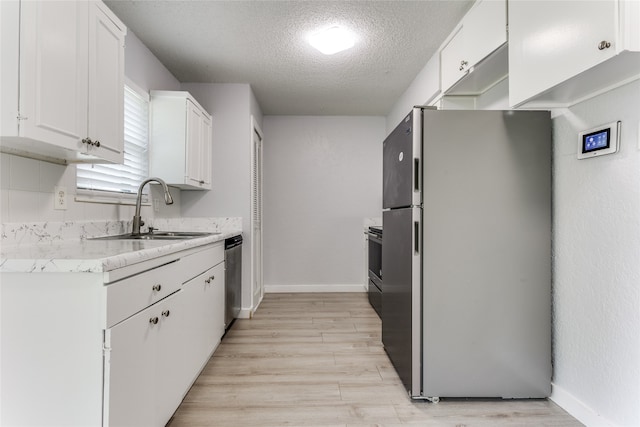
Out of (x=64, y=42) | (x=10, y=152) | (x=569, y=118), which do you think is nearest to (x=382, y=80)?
(x=569, y=118)

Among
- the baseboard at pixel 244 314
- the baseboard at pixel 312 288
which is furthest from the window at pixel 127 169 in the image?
the baseboard at pixel 312 288

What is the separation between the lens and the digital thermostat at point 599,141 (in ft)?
4.56

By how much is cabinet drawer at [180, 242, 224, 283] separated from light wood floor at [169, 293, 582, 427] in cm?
69

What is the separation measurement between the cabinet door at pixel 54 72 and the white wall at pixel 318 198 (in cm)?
297

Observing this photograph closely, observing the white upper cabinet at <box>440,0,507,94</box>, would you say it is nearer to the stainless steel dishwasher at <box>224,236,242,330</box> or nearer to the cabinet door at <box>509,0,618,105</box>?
the cabinet door at <box>509,0,618,105</box>

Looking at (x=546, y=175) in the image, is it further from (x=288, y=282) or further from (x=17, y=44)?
(x=288, y=282)

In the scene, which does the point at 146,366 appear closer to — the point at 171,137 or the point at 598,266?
the point at 171,137

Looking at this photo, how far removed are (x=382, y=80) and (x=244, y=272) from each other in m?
2.41

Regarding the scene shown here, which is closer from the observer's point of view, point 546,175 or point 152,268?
point 152,268

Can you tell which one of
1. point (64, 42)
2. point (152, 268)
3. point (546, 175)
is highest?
point (64, 42)

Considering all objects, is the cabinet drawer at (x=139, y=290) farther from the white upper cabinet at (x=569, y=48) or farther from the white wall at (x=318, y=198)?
the white wall at (x=318, y=198)

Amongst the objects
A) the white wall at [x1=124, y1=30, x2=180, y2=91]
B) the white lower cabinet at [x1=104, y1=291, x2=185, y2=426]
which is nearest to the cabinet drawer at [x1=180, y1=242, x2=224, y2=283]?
the white lower cabinet at [x1=104, y1=291, x2=185, y2=426]

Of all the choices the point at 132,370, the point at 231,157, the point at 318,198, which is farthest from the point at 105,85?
the point at 318,198

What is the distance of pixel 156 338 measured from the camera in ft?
A: 4.47
